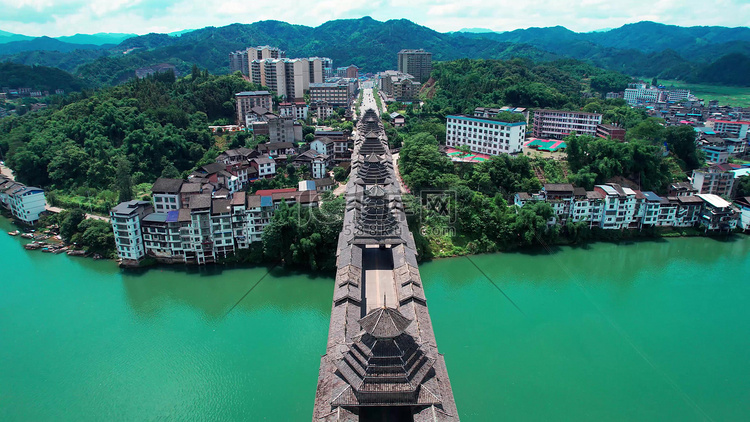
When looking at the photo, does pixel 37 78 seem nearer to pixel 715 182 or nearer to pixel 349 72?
pixel 349 72

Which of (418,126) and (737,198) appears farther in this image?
(418,126)

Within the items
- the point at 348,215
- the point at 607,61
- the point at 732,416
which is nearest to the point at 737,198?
the point at 732,416

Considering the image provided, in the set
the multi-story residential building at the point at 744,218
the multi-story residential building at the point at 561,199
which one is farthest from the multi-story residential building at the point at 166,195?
the multi-story residential building at the point at 744,218

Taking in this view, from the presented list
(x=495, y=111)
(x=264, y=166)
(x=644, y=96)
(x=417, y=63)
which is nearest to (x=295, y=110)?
(x=264, y=166)

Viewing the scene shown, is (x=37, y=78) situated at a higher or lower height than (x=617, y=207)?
higher

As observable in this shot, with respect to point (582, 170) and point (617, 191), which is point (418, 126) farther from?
point (617, 191)

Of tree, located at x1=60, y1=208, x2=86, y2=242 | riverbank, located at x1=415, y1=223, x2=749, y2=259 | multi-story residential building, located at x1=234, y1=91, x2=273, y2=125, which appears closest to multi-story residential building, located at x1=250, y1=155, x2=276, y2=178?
tree, located at x1=60, y1=208, x2=86, y2=242
